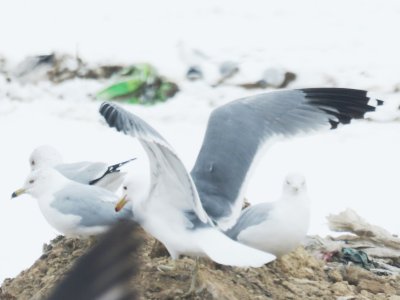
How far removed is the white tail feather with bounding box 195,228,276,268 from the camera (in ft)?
Result: 9.92

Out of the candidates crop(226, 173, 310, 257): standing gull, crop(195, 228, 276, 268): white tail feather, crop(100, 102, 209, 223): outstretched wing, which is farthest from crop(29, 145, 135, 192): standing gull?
crop(195, 228, 276, 268): white tail feather

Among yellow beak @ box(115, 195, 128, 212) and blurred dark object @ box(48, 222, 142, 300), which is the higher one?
blurred dark object @ box(48, 222, 142, 300)

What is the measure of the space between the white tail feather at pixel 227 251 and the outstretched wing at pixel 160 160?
5 cm

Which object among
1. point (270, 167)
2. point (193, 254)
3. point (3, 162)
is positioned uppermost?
point (193, 254)

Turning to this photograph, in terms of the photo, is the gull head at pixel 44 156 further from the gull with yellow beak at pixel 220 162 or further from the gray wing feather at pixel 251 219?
the gray wing feather at pixel 251 219

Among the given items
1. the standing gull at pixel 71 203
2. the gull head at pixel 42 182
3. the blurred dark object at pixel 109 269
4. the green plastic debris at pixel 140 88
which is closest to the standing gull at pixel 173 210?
the standing gull at pixel 71 203

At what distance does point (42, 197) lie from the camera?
163 inches

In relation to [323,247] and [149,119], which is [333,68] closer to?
[149,119]

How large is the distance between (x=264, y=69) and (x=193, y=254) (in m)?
5.19

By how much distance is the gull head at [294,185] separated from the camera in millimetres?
3676

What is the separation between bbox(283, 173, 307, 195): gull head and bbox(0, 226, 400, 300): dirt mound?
282 millimetres

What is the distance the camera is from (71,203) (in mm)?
4023

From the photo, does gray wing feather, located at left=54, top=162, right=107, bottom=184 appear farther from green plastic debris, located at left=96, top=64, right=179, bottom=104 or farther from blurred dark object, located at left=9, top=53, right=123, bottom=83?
blurred dark object, located at left=9, top=53, right=123, bottom=83

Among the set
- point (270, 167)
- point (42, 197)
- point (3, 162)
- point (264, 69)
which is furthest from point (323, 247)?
point (264, 69)
